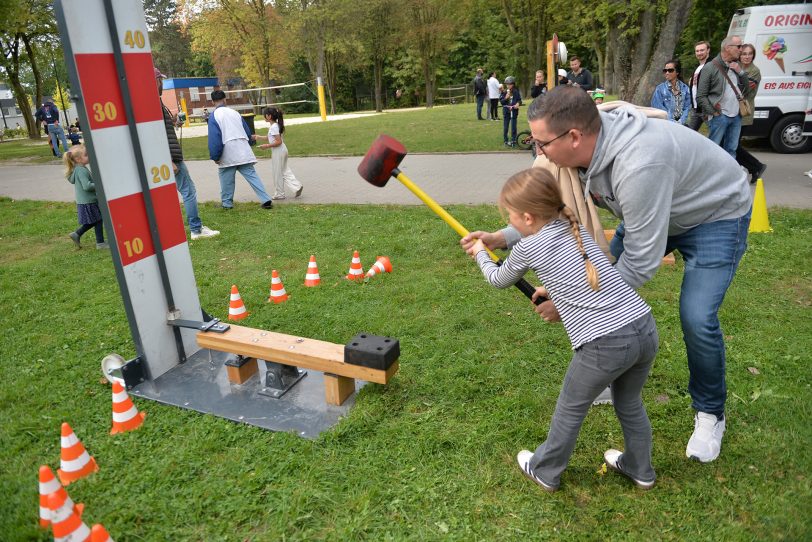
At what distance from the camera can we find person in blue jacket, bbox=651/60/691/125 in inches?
359

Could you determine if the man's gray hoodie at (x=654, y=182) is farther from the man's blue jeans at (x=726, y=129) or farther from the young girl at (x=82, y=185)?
the man's blue jeans at (x=726, y=129)

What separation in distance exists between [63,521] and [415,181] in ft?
29.7

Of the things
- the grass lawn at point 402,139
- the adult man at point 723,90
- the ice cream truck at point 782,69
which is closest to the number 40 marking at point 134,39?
the adult man at point 723,90

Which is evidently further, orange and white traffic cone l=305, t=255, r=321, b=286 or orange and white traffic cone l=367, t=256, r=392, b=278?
orange and white traffic cone l=367, t=256, r=392, b=278

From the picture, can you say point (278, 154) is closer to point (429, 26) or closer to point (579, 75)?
point (579, 75)

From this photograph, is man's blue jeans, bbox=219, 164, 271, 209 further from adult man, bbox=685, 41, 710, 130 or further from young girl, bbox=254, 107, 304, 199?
adult man, bbox=685, 41, 710, 130

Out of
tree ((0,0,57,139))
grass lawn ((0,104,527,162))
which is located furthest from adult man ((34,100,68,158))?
tree ((0,0,57,139))

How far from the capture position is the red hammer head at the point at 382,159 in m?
3.35

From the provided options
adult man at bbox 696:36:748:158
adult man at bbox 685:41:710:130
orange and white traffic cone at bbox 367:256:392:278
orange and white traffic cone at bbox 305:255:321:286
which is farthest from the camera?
adult man at bbox 685:41:710:130

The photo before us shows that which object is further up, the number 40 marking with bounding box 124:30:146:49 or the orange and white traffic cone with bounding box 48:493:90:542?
the number 40 marking with bounding box 124:30:146:49

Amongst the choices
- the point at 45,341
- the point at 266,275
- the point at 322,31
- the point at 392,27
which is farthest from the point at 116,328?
the point at 392,27

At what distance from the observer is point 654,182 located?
2295 mm

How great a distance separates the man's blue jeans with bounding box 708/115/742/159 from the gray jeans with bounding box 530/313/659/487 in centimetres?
744

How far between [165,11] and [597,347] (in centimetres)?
7753
